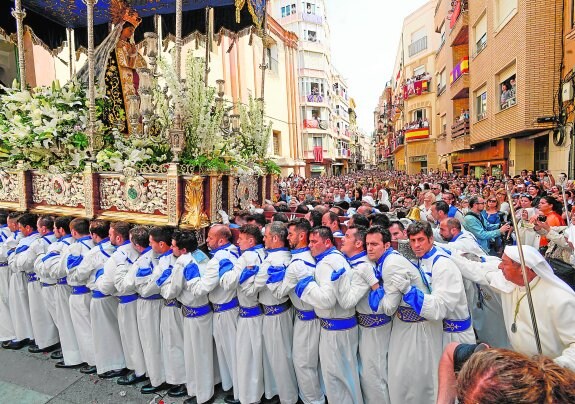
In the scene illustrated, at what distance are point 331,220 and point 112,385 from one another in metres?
3.35

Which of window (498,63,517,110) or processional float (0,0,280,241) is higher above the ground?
window (498,63,517,110)

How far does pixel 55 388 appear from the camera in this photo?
168 inches

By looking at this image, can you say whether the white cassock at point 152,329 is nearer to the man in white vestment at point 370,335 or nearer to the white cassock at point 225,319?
the white cassock at point 225,319

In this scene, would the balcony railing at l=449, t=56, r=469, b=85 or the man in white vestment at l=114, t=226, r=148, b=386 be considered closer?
the man in white vestment at l=114, t=226, r=148, b=386

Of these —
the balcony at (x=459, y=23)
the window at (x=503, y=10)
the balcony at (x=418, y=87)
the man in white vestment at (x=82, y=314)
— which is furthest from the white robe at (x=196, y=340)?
the balcony at (x=418, y=87)

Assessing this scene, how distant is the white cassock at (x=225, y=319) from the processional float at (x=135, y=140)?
27.5 inches

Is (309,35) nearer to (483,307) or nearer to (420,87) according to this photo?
(420,87)

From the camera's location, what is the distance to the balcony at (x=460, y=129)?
20.3 metres

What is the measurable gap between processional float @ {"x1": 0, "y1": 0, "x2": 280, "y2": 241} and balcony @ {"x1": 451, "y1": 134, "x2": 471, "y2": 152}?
16297 mm

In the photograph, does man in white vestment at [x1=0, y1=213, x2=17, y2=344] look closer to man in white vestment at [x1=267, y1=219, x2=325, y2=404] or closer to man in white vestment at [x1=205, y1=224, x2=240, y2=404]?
man in white vestment at [x1=205, y1=224, x2=240, y2=404]

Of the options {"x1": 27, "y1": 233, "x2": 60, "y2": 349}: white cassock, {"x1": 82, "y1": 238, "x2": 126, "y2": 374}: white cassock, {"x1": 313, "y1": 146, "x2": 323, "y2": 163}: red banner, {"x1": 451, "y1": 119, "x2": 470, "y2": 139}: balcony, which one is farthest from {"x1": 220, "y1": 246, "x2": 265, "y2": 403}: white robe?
{"x1": 313, "y1": 146, "x2": 323, "y2": 163}: red banner

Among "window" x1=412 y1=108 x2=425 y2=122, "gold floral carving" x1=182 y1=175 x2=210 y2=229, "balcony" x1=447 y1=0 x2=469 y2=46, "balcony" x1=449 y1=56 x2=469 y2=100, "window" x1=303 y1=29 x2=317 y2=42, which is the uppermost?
"window" x1=303 y1=29 x2=317 y2=42

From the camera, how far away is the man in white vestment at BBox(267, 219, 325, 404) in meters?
3.54

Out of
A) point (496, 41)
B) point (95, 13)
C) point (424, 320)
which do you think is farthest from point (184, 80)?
point (496, 41)
